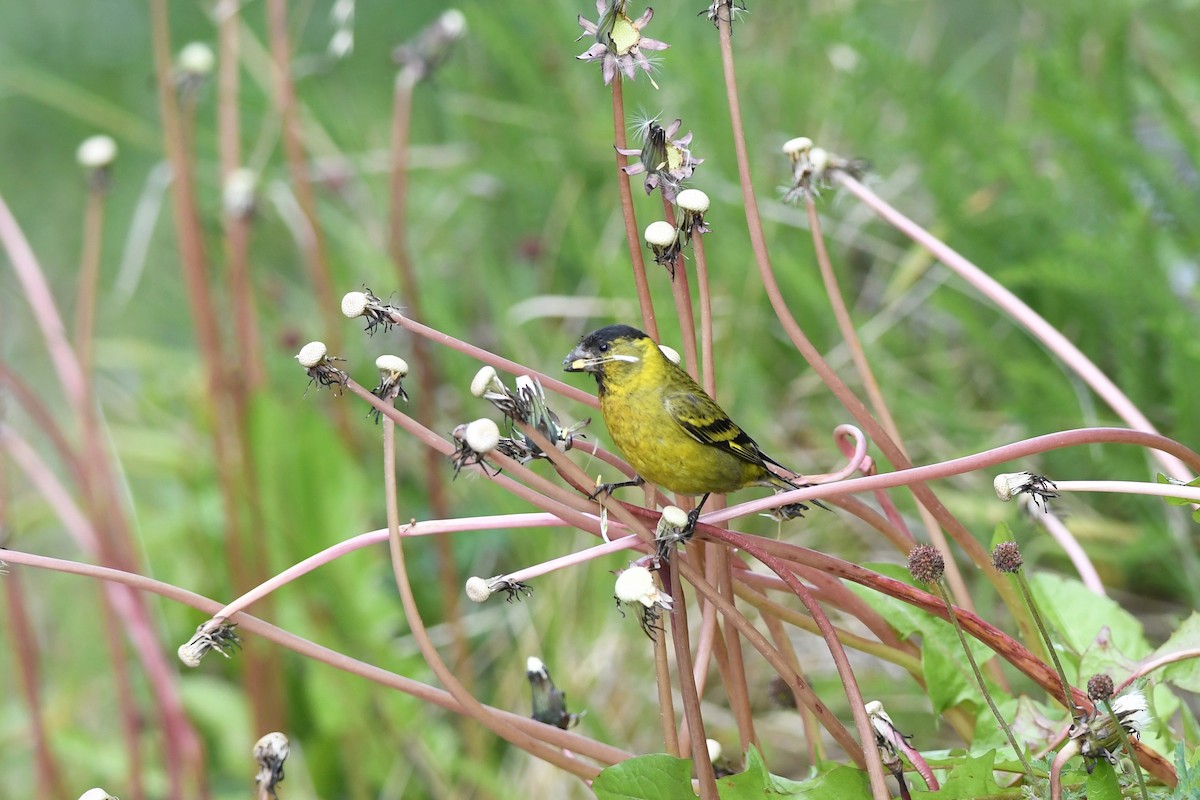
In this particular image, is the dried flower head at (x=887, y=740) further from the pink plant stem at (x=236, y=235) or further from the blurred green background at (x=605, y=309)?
the pink plant stem at (x=236, y=235)

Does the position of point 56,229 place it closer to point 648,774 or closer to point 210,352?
point 210,352

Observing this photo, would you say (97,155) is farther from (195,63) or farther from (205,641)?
(205,641)

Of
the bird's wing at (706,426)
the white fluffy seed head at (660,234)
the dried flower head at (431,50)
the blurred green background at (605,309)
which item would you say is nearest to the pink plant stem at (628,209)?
the white fluffy seed head at (660,234)

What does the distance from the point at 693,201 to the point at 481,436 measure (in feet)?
0.90

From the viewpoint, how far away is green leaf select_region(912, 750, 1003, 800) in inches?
33.9

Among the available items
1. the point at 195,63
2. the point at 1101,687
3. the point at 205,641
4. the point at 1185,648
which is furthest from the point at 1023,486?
the point at 195,63

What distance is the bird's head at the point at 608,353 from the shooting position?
1293mm

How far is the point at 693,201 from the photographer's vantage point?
38.0 inches

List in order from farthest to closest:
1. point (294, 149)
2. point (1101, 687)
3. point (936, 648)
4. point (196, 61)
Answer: point (294, 149), point (196, 61), point (936, 648), point (1101, 687)

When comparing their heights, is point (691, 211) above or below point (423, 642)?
above

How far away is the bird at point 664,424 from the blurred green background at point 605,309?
626 millimetres

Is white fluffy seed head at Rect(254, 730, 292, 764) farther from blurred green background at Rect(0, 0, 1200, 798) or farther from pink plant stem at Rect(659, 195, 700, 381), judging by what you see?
blurred green background at Rect(0, 0, 1200, 798)

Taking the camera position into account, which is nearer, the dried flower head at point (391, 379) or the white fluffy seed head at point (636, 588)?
the white fluffy seed head at point (636, 588)

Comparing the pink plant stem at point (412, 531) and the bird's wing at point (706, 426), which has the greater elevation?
the bird's wing at point (706, 426)
